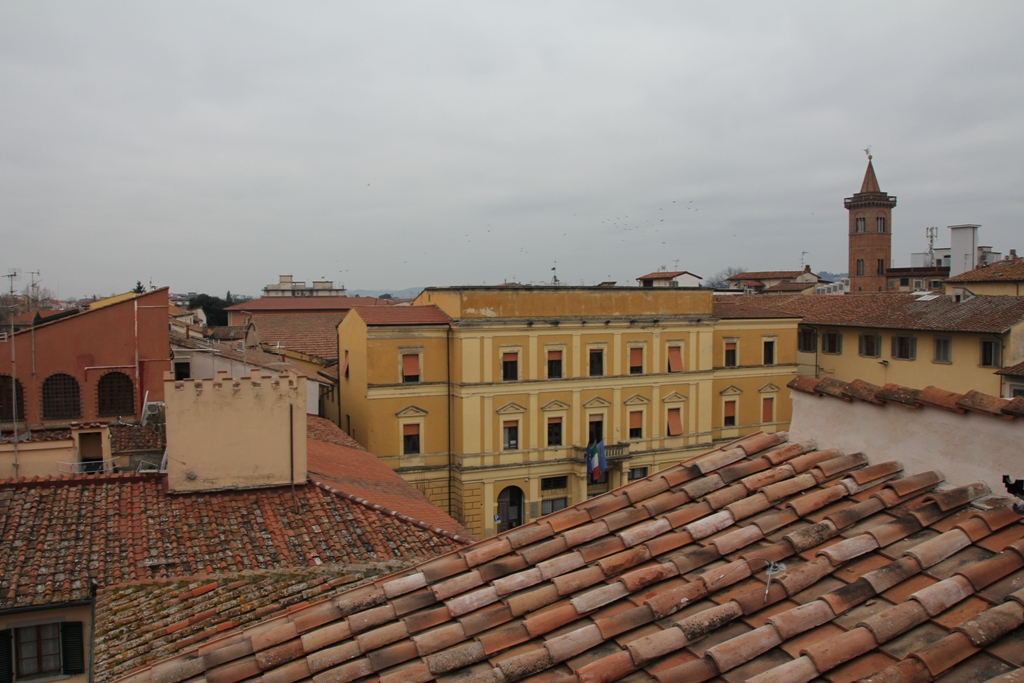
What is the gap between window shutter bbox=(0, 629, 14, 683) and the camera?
408 inches

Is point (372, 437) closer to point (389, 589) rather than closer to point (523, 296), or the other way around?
point (523, 296)

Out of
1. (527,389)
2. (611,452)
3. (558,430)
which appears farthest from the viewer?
(558,430)

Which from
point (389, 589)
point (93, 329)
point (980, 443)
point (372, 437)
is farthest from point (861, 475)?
point (372, 437)

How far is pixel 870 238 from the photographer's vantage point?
74.9 meters

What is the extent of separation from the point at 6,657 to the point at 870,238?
7763 centimetres

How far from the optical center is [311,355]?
39531 mm

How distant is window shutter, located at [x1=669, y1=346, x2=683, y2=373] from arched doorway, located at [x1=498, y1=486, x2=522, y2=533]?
8.50 metres

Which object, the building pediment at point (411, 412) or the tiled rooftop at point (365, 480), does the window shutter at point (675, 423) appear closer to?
the building pediment at point (411, 412)

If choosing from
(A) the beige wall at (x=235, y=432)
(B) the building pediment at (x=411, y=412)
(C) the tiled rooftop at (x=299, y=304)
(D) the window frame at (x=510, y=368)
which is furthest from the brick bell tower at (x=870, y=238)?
(A) the beige wall at (x=235, y=432)

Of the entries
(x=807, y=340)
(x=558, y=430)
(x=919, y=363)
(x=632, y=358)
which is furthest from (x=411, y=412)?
(x=919, y=363)

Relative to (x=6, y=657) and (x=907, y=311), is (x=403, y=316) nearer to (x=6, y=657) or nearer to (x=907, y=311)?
(x=6, y=657)

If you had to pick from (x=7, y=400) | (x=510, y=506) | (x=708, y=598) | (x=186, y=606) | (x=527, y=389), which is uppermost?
(x=708, y=598)

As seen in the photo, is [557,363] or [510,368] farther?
[557,363]

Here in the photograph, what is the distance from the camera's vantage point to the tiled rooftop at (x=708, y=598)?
3.43 meters
